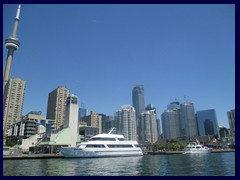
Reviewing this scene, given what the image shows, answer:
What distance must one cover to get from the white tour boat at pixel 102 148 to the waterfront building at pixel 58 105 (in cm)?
4708

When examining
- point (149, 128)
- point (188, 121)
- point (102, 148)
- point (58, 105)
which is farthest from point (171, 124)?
point (102, 148)

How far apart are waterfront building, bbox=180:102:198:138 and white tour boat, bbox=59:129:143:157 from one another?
62978 millimetres

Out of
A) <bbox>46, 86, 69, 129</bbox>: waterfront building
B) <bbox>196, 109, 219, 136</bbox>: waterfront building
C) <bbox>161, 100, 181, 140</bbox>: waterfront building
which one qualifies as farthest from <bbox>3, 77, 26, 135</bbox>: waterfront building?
<bbox>196, 109, 219, 136</bbox>: waterfront building

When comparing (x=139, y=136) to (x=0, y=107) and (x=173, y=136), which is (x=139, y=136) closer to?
(x=173, y=136)

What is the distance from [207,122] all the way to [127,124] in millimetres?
48746

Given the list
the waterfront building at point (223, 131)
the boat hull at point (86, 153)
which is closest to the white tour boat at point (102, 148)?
the boat hull at point (86, 153)

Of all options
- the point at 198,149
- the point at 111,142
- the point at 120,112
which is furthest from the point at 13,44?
the point at 120,112

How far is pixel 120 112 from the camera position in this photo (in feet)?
283

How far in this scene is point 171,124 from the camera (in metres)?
97.8

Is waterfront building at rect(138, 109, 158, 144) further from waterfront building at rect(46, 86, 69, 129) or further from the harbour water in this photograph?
the harbour water
